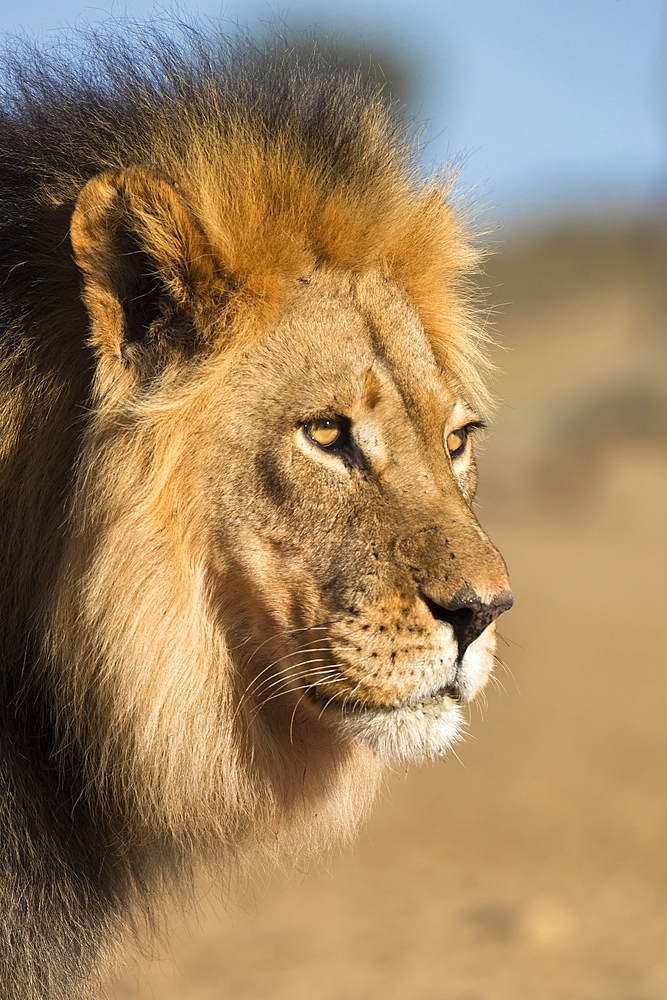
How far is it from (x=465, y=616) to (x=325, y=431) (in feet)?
1.69

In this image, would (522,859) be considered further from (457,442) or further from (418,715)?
(418,715)

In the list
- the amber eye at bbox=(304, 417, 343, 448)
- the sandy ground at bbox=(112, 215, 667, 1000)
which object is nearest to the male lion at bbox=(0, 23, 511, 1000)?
the amber eye at bbox=(304, 417, 343, 448)

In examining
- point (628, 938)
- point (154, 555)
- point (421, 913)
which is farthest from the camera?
point (421, 913)

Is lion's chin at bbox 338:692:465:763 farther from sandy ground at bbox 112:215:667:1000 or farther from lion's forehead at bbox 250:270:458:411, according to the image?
sandy ground at bbox 112:215:667:1000

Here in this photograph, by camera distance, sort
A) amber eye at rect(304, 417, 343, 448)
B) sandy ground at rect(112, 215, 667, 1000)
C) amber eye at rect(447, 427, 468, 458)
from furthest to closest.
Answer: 1. sandy ground at rect(112, 215, 667, 1000)
2. amber eye at rect(447, 427, 468, 458)
3. amber eye at rect(304, 417, 343, 448)

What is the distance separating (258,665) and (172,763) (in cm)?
29

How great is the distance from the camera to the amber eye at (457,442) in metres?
2.88

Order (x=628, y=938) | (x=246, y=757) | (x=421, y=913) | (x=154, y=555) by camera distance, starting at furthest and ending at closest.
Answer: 1. (x=421, y=913)
2. (x=628, y=938)
3. (x=246, y=757)
4. (x=154, y=555)

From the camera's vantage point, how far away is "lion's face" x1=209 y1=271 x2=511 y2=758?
243 cm

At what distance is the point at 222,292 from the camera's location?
257cm

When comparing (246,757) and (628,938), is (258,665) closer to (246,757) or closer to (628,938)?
(246,757)

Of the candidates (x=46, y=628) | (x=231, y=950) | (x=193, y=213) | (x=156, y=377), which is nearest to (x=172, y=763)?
(x=46, y=628)

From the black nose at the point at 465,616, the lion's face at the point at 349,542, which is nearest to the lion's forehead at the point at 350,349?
the lion's face at the point at 349,542

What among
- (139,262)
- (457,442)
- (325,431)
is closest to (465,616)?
(325,431)
